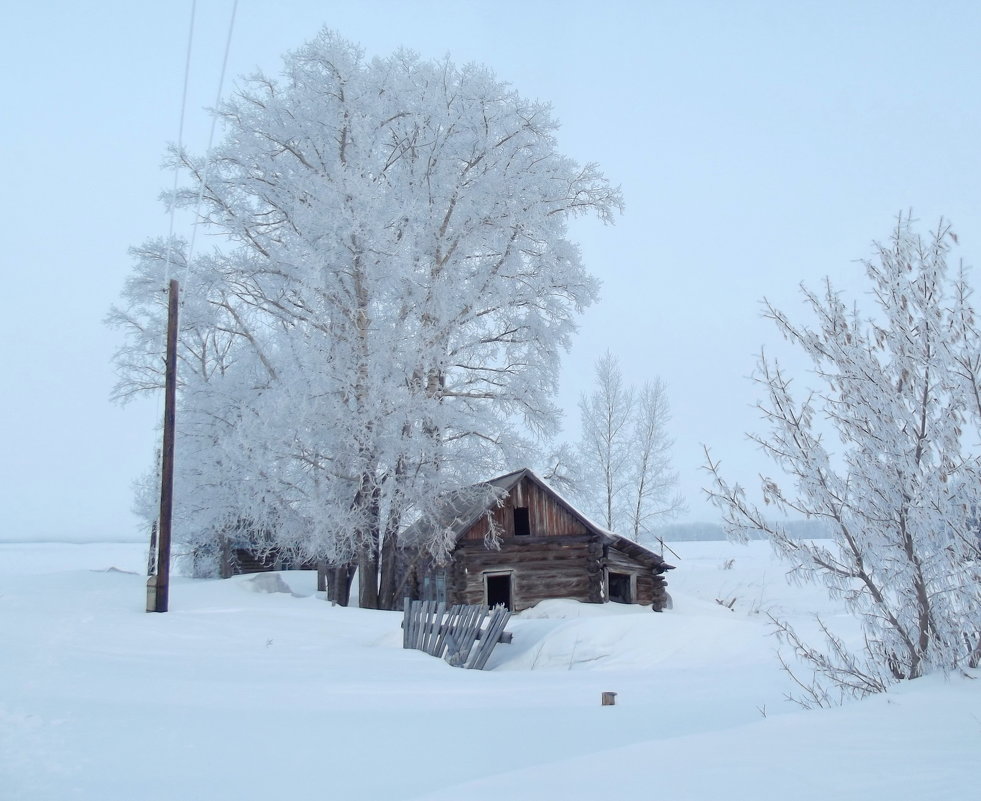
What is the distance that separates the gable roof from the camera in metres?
17.4

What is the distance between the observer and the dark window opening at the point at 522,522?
21312 millimetres

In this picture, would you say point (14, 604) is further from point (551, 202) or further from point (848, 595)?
point (551, 202)

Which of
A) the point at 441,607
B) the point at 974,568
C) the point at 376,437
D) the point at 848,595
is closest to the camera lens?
the point at 974,568

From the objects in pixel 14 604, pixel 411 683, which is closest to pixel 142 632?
pixel 14 604

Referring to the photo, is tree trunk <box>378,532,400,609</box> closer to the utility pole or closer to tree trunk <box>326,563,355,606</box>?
tree trunk <box>326,563,355,606</box>

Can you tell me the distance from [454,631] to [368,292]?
8.46 metres

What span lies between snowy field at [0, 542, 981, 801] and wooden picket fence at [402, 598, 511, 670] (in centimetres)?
57

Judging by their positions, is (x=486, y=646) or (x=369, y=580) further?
(x=369, y=580)

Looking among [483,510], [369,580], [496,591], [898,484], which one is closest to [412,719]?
[898,484]

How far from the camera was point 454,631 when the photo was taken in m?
12.6

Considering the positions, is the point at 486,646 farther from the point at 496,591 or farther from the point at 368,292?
the point at 496,591

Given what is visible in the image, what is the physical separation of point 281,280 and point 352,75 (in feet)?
16.5

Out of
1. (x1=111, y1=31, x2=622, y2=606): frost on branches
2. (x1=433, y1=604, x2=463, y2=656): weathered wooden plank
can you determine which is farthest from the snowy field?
(x1=111, y1=31, x2=622, y2=606): frost on branches

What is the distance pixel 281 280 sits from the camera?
1795 centimetres
